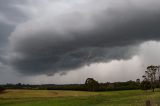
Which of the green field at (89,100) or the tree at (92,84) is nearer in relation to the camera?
the green field at (89,100)

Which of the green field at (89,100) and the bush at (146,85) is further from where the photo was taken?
the bush at (146,85)

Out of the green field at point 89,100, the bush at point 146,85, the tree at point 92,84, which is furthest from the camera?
the tree at point 92,84

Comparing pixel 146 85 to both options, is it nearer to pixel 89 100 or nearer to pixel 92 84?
pixel 92 84

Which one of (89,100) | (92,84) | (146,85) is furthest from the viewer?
(92,84)

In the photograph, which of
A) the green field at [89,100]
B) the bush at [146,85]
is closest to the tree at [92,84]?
the bush at [146,85]

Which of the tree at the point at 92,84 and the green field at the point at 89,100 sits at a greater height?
the tree at the point at 92,84

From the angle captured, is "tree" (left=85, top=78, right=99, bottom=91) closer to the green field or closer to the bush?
the bush

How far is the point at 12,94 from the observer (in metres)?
138

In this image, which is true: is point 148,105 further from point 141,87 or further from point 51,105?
point 141,87

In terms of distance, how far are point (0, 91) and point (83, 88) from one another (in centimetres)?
5501

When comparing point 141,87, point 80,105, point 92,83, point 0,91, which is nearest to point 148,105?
point 80,105

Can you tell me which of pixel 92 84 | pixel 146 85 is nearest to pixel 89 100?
pixel 146 85

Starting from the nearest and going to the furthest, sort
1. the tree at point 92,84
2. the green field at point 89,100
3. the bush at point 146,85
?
the green field at point 89,100 < the bush at point 146,85 < the tree at point 92,84

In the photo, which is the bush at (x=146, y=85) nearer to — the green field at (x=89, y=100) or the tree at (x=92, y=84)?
the tree at (x=92, y=84)
